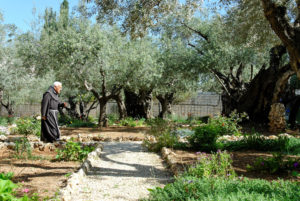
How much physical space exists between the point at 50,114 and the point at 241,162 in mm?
5387

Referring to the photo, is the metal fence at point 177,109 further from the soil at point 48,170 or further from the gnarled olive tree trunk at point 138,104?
the soil at point 48,170

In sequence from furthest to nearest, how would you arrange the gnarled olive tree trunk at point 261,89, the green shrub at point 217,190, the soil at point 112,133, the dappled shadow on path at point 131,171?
the gnarled olive tree trunk at point 261,89 → the soil at point 112,133 → the dappled shadow on path at point 131,171 → the green shrub at point 217,190

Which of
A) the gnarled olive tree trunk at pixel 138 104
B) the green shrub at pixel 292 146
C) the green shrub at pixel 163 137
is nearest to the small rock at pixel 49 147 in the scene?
the green shrub at pixel 163 137

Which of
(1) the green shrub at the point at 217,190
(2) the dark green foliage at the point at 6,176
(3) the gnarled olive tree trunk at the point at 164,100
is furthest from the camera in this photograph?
(3) the gnarled olive tree trunk at the point at 164,100

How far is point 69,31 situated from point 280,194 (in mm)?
Result: 10411

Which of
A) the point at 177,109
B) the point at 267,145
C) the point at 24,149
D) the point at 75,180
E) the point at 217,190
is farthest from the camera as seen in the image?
the point at 177,109

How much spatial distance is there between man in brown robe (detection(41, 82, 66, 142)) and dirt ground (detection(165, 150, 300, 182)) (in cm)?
370

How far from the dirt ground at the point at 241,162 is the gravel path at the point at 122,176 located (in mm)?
389

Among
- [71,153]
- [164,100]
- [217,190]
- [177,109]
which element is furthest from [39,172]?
[177,109]

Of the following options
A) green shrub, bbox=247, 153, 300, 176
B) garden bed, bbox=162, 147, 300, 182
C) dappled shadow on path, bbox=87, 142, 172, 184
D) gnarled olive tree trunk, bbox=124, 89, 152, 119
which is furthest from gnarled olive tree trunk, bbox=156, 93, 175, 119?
green shrub, bbox=247, 153, 300, 176

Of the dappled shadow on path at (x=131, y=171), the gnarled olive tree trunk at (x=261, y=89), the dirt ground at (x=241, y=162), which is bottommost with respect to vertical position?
the dappled shadow on path at (x=131, y=171)

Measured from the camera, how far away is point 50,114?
8.13 metres

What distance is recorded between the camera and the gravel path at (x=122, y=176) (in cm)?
402

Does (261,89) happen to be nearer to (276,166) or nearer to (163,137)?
(163,137)
